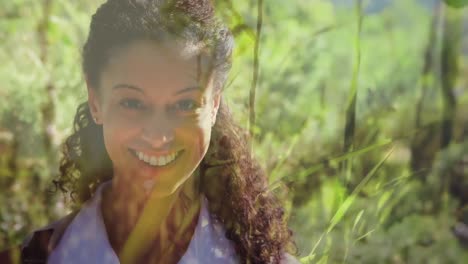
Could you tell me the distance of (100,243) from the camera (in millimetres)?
1283

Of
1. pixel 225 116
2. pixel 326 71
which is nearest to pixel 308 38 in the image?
pixel 326 71

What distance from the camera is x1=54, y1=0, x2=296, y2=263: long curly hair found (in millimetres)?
1186

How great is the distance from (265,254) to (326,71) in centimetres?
40

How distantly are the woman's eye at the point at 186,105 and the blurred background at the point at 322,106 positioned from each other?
0.28 feet

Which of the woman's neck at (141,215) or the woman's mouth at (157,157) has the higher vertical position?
the woman's mouth at (157,157)

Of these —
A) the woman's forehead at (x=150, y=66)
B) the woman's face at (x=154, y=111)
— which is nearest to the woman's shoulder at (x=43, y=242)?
the woman's face at (x=154, y=111)

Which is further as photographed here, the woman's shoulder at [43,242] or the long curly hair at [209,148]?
the woman's shoulder at [43,242]

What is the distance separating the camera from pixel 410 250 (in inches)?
54.6

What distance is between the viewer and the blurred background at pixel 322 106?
1267mm

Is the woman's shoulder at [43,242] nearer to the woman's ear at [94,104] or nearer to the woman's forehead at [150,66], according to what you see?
the woman's ear at [94,104]

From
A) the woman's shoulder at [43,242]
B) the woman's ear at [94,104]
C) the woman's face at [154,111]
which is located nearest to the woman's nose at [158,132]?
the woman's face at [154,111]

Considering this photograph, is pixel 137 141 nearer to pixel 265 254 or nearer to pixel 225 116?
pixel 225 116

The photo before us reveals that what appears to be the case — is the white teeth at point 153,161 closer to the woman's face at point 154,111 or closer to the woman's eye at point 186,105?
the woman's face at point 154,111

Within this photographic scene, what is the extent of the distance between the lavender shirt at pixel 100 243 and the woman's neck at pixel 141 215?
0.02 metres
